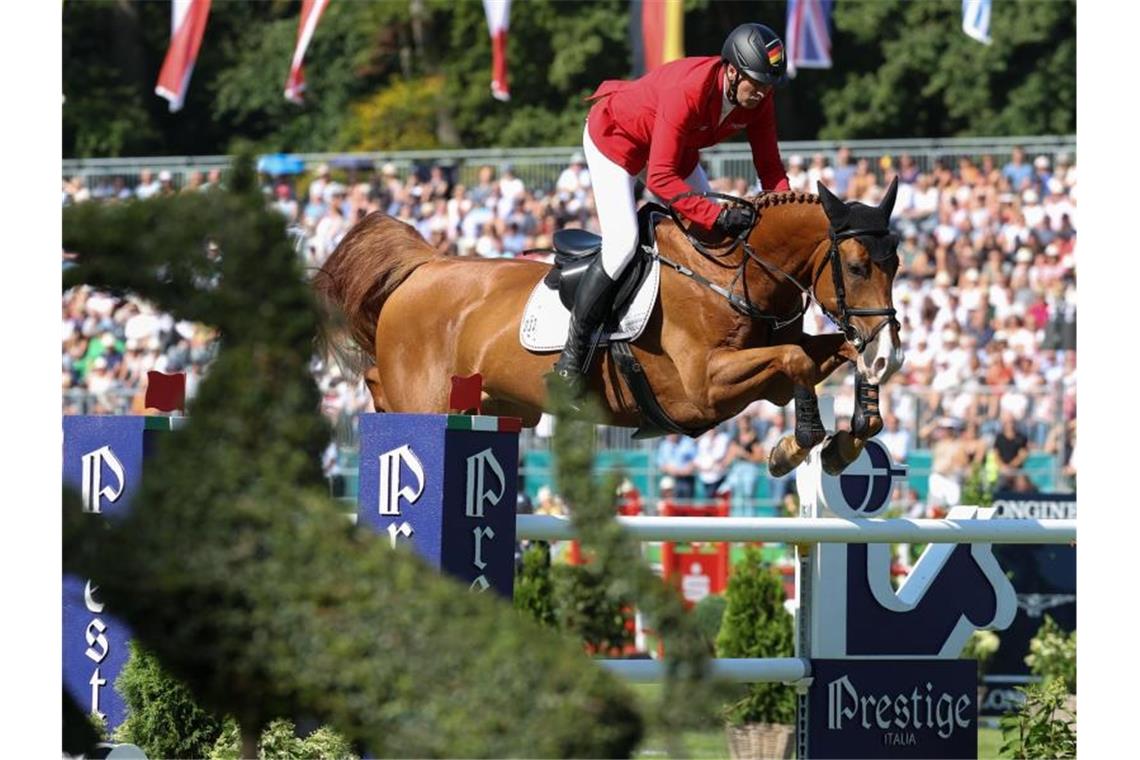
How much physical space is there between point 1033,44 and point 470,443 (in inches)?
854

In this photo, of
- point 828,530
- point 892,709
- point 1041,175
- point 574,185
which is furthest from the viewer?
point 574,185

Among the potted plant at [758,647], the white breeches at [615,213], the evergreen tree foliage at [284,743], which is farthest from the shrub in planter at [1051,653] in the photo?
the evergreen tree foliage at [284,743]

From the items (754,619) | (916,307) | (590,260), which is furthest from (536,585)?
(916,307)

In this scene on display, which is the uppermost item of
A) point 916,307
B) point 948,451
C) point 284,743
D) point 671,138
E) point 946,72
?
point 946,72

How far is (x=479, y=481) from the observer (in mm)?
3396

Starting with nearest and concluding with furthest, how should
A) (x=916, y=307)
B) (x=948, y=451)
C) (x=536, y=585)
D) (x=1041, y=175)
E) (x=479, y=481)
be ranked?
(x=479, y=481), (x=536, y=585), (x=948, y=451), (x=916, y=307), (x=1041, y=175)

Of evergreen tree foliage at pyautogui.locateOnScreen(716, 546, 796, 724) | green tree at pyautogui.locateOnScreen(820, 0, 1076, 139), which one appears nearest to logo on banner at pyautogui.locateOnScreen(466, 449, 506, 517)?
evergreen tree foliage at pyautogui.locateOnScreen(716, 546, 796, 724)

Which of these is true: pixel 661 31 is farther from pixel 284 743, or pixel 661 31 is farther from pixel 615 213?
pixel 284 743

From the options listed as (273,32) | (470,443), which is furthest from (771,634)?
(273,32)

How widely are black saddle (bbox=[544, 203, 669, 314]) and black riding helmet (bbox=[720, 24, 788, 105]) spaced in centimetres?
63

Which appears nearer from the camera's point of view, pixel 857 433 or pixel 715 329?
pixel 857 433

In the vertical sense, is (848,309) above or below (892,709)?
above

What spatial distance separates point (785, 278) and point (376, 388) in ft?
5.60

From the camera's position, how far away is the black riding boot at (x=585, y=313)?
17.4 ft
